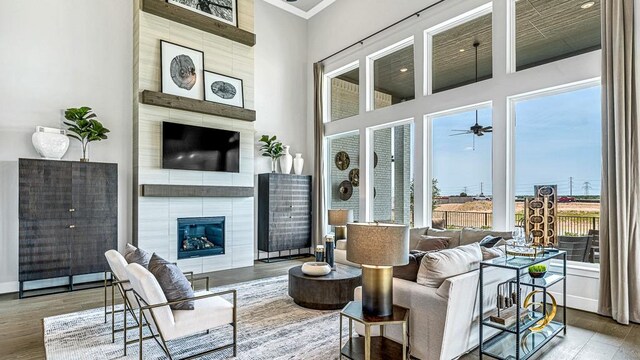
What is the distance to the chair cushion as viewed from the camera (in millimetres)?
2504

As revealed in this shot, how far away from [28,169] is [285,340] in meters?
4.05

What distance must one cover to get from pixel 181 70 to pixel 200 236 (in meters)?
2.87

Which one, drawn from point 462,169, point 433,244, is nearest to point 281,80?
point 462,169

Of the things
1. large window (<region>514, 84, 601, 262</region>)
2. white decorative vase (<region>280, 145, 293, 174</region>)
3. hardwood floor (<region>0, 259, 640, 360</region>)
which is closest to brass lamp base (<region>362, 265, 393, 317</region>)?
hardwood floor (<region>0, 259, 640, 360</region>)

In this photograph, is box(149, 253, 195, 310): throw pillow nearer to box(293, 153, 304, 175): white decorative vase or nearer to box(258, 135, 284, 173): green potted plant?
box(258, 135, 284, 173): green potted plant

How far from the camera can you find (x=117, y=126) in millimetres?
5539

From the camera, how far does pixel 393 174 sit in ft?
21.1

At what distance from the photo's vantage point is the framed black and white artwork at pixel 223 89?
240 inches

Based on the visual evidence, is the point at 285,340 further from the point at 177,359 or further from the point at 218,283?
the point at 218,283

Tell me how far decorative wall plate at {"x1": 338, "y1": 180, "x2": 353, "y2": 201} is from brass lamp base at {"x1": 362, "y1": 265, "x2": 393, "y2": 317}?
4.81m

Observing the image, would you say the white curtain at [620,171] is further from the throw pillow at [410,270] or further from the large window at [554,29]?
the throw pillow at [410,270]

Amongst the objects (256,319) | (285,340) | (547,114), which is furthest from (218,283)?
(547,114)

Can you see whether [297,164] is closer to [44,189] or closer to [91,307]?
[44,189]

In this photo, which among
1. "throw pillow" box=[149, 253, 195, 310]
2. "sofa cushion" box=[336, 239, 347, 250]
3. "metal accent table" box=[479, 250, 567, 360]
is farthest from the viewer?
"sofa cushion" box=[336, 239, 347, 250]
